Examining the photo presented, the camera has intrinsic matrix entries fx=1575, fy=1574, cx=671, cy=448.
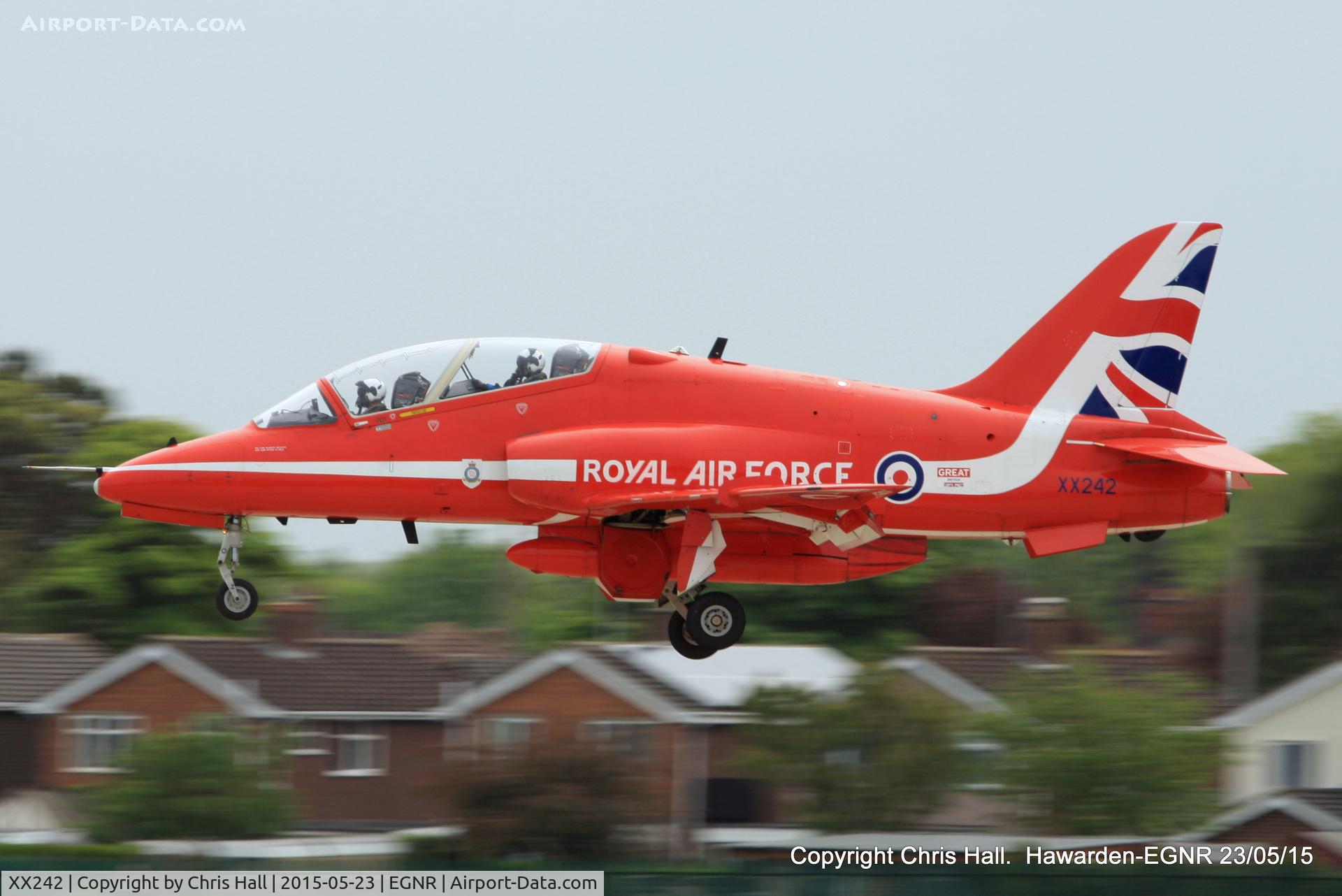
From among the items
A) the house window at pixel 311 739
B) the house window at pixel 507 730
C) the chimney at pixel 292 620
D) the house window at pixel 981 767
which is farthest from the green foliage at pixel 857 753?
the chimney at pixel 292 620

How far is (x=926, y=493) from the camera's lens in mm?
21406

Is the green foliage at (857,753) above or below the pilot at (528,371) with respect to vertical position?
below

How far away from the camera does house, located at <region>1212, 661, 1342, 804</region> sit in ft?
126

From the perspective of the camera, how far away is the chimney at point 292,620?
45716mm

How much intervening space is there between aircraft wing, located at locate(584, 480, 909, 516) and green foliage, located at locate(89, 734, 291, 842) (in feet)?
52.5

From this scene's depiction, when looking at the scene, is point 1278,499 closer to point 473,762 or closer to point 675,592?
point 473,762

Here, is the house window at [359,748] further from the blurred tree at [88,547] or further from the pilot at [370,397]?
the pilot at [370,397]

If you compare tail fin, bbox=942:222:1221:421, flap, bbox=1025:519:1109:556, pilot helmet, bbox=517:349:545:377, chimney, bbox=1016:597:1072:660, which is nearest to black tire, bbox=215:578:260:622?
pilot helmet, bbox=517:349:545:377

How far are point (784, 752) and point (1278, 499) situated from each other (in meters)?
23.3

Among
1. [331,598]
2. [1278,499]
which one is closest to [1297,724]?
[1278,499]

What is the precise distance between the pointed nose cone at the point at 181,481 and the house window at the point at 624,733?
1614 centimetres

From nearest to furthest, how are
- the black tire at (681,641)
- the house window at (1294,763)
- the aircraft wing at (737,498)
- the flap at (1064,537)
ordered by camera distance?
the aircraft wing at (737,498) < the flap at (1064,537) < the black tire at (681,641) < the house window at (1294,763)

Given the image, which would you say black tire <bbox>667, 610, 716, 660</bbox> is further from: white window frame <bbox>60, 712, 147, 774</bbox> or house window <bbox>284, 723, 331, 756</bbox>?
white window frame <bbox>60, 712, 147, 774</bbox>

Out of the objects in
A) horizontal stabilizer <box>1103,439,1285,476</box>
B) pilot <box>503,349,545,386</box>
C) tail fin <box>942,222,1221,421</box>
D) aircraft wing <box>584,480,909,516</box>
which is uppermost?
tail fin <box>942,222,1221,421</box>
